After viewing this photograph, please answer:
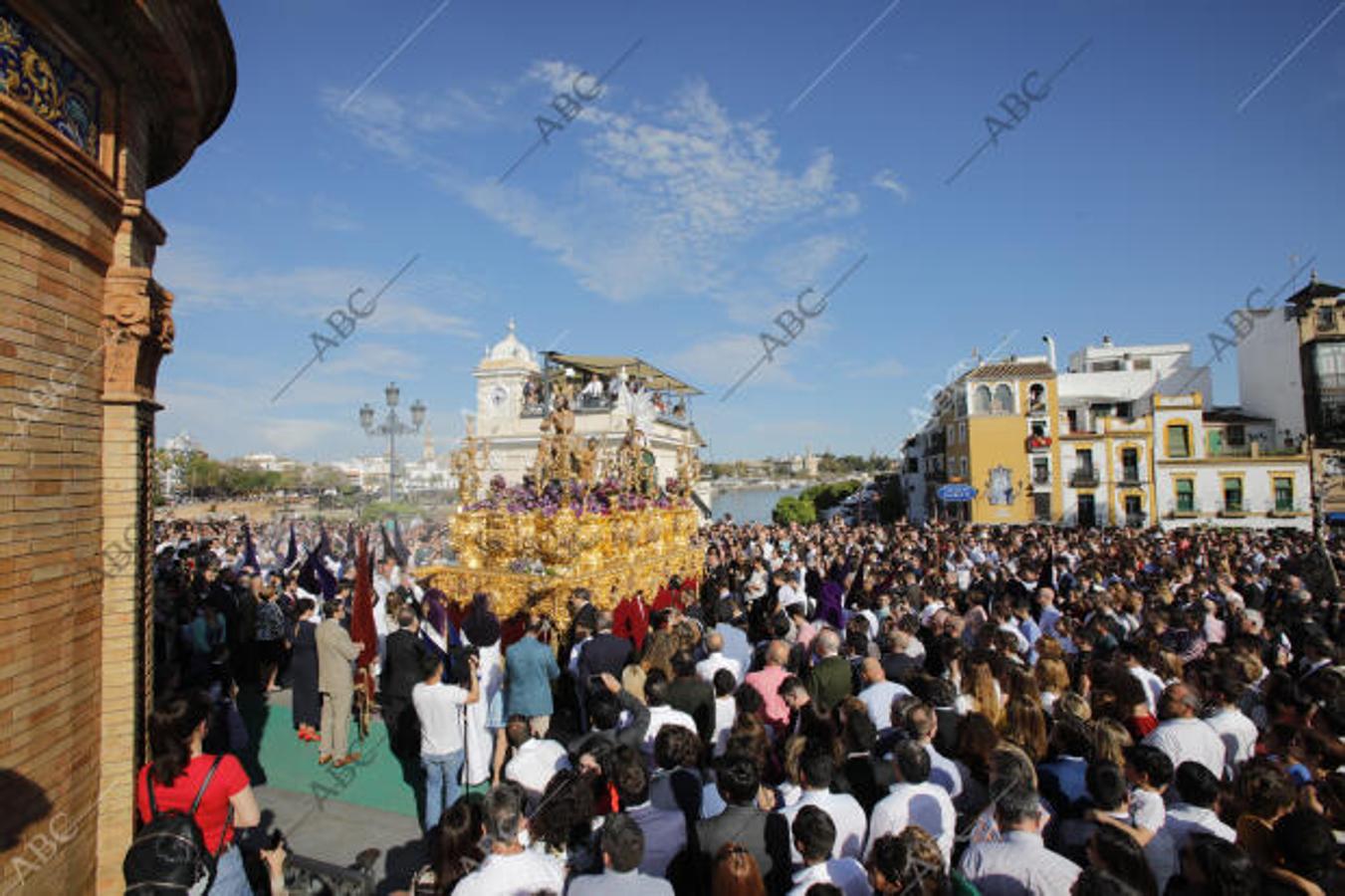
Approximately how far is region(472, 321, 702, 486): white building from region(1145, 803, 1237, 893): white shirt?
20758mm

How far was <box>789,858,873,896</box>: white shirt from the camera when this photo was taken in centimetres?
322

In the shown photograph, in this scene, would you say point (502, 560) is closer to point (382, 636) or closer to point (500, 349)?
point (382, 636)

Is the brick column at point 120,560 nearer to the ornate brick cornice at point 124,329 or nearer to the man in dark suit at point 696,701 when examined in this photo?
the ornate brick cornice at point 124,329

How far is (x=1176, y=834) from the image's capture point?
137 inches

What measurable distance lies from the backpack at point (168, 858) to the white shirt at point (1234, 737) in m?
6.15

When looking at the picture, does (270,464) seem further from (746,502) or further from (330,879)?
(330,879)

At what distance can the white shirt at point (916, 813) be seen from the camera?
372 cm

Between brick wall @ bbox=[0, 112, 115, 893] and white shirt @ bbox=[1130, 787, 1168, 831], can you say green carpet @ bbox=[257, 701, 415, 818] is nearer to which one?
brick wall @ bbox=[0, 112, 115, 893]

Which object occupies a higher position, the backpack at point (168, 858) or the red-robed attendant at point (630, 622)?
the backpack at point (168, 858)

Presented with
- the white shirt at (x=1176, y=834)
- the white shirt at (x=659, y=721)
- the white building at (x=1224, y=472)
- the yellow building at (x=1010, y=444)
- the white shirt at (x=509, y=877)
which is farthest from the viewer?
the yellow building at (x=1010, y=444)

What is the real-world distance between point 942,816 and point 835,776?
0.72 metres

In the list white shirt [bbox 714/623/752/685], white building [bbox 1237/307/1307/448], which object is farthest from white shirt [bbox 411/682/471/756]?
white building [bbox 1237/307/1307/448]

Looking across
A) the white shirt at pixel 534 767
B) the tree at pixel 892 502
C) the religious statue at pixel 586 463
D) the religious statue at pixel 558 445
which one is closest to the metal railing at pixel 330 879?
the white shirt at pixel 534 767

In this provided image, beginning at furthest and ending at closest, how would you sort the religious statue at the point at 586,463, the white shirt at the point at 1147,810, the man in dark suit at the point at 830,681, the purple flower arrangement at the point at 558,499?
the religious statue at the point at 586,463
the purple flower arrangement at the point at 558,499
the man in dark suit at the point at 830,681
the white shirt at the point at 1147,810
